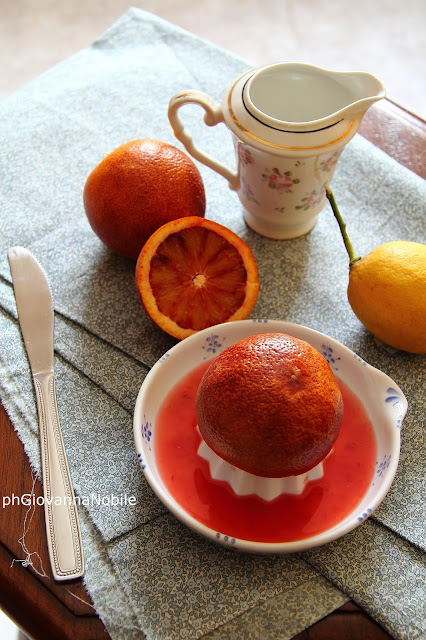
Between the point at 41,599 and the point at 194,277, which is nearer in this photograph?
the point at 41,599

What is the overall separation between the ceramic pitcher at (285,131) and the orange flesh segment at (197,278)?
11cm

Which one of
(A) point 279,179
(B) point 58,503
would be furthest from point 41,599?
(A) point 279,179

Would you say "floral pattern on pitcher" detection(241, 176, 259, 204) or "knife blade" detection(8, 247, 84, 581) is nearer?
"knife blade" detection(8, 247, 84, 581)

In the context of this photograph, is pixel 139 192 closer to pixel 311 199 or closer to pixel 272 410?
pixel 311 199

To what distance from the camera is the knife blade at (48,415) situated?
1.78 ft

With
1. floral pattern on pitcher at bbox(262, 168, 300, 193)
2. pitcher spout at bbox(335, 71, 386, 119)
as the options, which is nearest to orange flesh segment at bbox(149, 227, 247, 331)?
floral pattern on pitcher at bbox(262, 168, 300, 193)

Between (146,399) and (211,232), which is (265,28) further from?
(146,399)

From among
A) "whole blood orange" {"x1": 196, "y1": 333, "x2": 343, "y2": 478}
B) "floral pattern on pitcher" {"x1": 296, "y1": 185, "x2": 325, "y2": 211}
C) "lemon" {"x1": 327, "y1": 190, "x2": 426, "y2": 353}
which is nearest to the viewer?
"whole blood orange" {"x1": 196, "y1": 333, "x2": 343, "y2": 478}

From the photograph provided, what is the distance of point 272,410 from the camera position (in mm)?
497

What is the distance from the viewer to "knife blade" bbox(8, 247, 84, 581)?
0.54m

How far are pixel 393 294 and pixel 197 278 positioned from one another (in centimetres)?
23

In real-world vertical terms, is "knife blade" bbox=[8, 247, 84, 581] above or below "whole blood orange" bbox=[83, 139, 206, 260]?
below

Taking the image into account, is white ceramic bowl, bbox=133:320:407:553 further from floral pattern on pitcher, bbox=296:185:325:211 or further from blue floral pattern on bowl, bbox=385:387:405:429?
floral pattern on pitcher, bbox=296:185:325:211

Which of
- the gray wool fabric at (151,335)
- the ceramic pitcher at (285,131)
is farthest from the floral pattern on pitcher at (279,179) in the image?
the gray wool fabric at (151,335)
